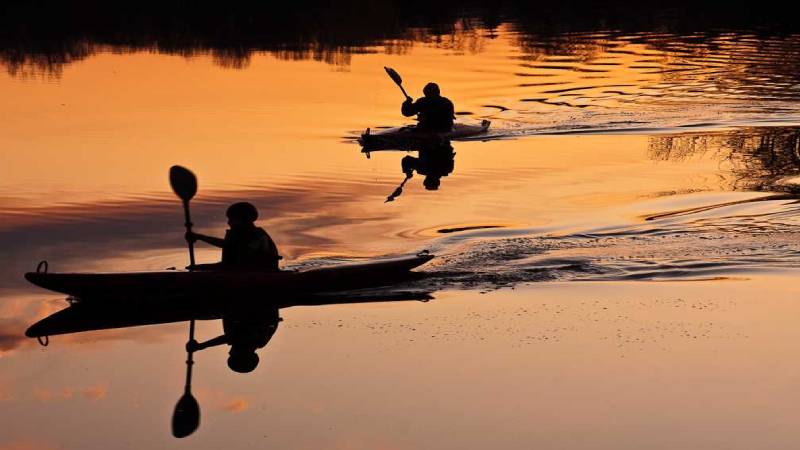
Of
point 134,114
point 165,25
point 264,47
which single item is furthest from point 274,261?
point 165,25

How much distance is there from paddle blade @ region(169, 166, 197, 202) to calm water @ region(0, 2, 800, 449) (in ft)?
4.32

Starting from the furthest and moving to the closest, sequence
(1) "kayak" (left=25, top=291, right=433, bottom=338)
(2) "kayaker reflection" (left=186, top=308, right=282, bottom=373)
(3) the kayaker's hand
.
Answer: (1) "kayak" (left=25, top=291, right=433, bottom=338)
(3) the kayaker's hand
(2) "kayaker reflection" (left=186, top=308, right=282, bottom=373)

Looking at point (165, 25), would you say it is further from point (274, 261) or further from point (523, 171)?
point (274, 261)

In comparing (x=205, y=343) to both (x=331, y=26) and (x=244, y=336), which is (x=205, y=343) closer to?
(x=244, y=336)

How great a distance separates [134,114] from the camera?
24094 millimetres

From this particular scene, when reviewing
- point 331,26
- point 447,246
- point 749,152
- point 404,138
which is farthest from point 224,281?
point 331,26

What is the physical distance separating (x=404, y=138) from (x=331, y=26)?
739 inches

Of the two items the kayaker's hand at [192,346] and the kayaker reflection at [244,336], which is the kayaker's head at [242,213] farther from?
the kayaker's hand at [192,346]

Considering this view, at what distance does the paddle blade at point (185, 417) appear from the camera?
925cm

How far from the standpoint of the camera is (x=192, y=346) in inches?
440

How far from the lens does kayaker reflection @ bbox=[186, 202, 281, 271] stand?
12031 millimetres

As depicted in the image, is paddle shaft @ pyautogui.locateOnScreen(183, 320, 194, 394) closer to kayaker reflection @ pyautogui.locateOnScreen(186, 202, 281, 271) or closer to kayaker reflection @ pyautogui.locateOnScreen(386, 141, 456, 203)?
kayaker reflection @ pyautogui.locateOnScreen(186, 202, 281, 271)

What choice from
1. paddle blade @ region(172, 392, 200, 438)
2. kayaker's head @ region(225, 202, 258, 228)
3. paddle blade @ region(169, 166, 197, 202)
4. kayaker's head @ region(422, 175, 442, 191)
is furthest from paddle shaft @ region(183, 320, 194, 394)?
kayaker's head @ region(422, 175, 442, 191)

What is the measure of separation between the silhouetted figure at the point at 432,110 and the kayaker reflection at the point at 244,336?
9.51 metres
